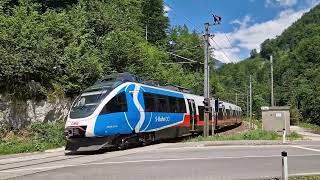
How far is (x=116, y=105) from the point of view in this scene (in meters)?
20.3

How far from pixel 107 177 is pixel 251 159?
258 inches

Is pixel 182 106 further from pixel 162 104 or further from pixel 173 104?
pixel 162 104

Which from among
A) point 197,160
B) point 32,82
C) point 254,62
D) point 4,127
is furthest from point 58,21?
point 254,62

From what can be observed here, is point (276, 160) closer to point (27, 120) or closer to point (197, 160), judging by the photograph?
point (197, 160)

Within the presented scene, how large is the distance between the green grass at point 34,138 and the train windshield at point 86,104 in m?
3.76

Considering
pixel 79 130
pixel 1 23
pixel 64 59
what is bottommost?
pixel 79 130

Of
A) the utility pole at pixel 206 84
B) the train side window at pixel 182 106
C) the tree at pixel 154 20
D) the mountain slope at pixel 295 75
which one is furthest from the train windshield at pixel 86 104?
the mountain slope at pixel 295 75

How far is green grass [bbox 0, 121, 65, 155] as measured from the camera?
862 inches

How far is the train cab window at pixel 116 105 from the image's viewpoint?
19767 millimetres

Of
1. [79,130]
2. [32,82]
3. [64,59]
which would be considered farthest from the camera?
[64,59]

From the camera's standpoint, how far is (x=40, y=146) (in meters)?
22.6

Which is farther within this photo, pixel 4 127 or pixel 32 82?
pixel 32 82

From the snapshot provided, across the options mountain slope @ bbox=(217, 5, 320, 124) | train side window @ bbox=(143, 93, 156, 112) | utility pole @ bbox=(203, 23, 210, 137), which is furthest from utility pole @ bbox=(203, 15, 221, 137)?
mountain slope @ bbox=(217, 5, 320, 124)

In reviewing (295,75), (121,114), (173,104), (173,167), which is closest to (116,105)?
(121,114)
